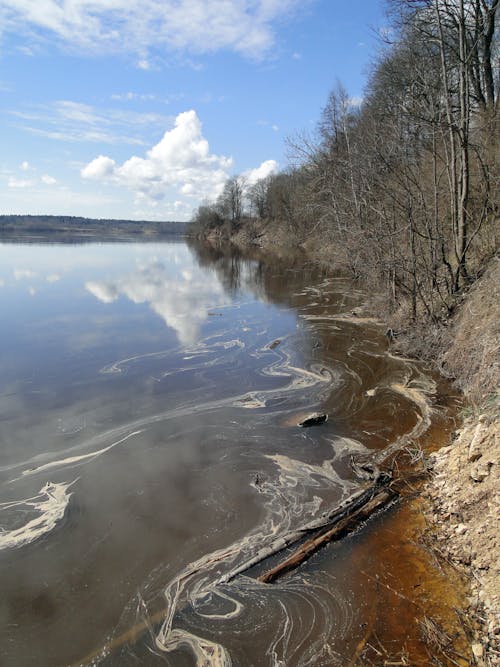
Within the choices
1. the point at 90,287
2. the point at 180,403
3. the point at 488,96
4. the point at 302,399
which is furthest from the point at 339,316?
Answer: the point at 90,287

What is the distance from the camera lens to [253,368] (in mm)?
8914

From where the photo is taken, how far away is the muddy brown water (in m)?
3.05

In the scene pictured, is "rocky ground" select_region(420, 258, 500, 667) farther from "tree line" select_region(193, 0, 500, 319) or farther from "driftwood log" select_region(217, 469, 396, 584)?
"tree line" select_region(193, 0, 500, 319)

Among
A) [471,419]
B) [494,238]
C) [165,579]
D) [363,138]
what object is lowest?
[165,579]

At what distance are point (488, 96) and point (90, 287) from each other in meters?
17.8

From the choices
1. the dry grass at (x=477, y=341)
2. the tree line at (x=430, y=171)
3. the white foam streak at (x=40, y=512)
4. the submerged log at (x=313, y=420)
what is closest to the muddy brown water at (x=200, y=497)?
the white foam streak at (x=40, y=512)

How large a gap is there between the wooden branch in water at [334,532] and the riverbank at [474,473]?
516 millimetres

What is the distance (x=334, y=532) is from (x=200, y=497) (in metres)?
1.63

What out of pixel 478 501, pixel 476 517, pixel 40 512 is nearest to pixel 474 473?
pixel 478 501

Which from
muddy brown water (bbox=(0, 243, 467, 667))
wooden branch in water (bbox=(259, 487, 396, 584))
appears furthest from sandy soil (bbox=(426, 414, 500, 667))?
wooden branch in water (bbox=(259, 487, 396, 584))

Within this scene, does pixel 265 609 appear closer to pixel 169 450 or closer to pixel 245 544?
pixel 245 544

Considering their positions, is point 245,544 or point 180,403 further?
point 180,403

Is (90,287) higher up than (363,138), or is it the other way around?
(363,138)

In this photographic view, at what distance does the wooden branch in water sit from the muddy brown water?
0.34ft
